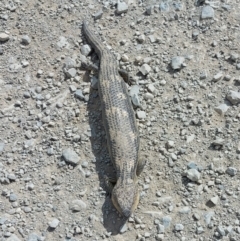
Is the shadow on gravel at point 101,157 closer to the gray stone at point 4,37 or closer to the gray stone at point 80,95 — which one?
the gray stone at point 80,95

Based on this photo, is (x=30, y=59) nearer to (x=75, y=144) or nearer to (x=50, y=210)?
(x=75, y=144)

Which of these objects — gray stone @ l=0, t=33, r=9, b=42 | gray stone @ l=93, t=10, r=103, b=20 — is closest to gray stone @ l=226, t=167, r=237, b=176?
gray stone @ l=93, t=10, r=103, b=20

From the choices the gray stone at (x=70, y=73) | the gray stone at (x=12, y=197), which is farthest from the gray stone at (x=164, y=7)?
the gray stone at (x=12, y=197)

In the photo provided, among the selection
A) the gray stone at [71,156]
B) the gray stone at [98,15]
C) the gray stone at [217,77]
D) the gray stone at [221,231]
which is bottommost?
the gray stone at [221,231]

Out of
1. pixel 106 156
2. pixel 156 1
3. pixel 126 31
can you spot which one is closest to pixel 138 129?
pixel 106 156

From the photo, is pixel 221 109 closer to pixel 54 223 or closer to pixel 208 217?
pixel 208 217

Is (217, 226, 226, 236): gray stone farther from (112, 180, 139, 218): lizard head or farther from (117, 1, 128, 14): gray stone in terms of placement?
(117, 1, 128, 14): gray stone
